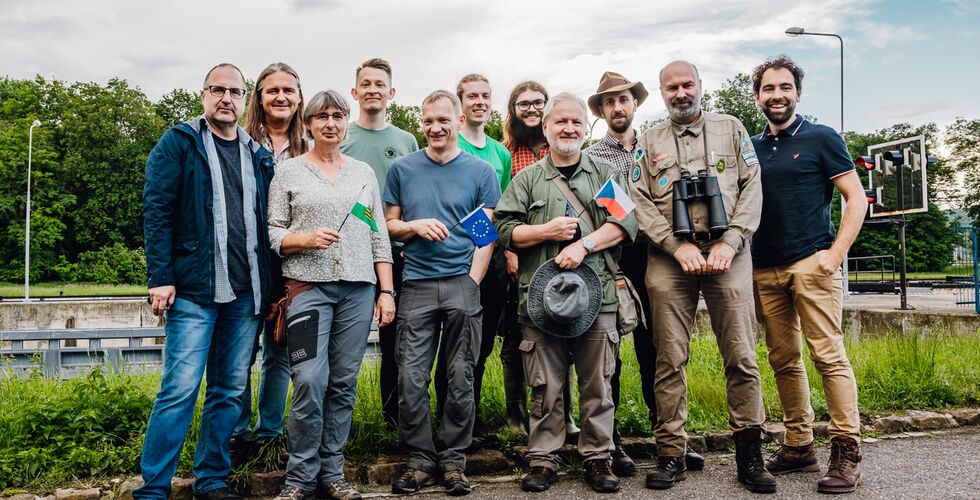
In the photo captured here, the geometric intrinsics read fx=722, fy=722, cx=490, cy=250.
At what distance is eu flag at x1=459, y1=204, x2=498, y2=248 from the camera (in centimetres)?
430

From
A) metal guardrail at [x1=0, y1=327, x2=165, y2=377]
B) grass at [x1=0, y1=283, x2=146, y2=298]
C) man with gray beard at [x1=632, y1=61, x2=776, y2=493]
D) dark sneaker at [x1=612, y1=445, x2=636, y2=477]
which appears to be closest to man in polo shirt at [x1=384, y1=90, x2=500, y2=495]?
dark sneaker at [x1=612, y1=445, x2=636, y2=477]

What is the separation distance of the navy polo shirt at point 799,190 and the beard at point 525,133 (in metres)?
1.62

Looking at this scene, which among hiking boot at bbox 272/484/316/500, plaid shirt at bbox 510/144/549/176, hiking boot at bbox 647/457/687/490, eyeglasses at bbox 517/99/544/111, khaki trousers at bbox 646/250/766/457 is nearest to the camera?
hiking boot at bbox 272/484/316/500

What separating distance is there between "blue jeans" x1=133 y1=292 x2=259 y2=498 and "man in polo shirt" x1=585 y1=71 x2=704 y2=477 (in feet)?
7.87

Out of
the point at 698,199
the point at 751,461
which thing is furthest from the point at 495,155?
the point at 751,461

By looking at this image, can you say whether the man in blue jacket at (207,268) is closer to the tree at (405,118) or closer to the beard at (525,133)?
the beard at (525,133)

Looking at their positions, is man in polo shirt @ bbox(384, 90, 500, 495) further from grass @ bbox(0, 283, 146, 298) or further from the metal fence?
grass @ bbox(0, 283, 146, 298)

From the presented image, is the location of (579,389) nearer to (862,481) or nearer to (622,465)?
(622,465)

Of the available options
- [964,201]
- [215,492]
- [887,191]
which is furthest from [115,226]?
[964,201]

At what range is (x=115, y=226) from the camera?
1797 inches

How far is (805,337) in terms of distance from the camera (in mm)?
4535

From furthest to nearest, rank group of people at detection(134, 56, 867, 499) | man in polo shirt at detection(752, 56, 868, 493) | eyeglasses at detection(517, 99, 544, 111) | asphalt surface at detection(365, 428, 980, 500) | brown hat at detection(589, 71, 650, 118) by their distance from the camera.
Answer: eyeglasses at detection(517, 99, 544, 111), brown hat at detection(589, 71, 650, 118), man in polo shirt at detection(752, 56, 868, 493), asphalt surface at detection(365, 428, 980, 500), group of people at detection(134, 56, 867, 499)

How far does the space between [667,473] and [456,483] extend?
1.25 metres

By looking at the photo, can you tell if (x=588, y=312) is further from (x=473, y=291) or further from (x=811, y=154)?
(x=811, y=154)
